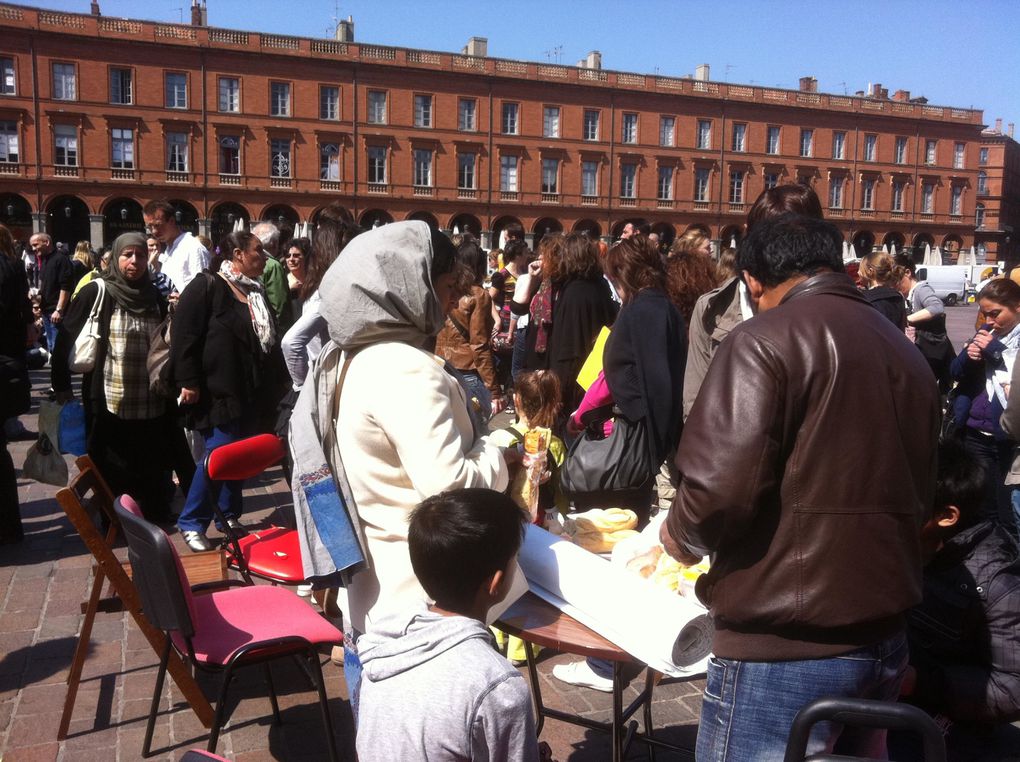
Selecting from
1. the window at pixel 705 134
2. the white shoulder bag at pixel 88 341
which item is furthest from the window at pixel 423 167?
the white shoulder bag at pixel 88 341

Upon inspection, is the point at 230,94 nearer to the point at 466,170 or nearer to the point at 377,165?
the point at 377,165

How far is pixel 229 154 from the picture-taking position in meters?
38.3

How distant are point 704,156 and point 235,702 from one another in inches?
1840

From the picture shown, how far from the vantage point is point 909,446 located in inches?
66.8

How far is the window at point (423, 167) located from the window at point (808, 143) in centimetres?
2199

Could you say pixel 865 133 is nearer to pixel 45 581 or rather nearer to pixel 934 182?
pixel 934 182

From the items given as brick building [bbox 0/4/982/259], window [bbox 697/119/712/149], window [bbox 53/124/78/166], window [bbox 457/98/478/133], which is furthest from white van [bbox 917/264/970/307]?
window [bbox 53/124/78/166]

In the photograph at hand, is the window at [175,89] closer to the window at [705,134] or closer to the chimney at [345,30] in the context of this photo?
the chimney at [345,30]

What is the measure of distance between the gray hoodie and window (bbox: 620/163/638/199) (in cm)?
4508

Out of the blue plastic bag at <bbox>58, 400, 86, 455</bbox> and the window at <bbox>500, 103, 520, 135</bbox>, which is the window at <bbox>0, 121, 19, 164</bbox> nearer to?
the window at <bbox>500, 103, 520, 135</bbox>

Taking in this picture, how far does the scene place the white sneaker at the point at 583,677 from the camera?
347 cm

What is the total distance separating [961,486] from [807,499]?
102 centimetres

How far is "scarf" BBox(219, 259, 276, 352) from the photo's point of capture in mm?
5266

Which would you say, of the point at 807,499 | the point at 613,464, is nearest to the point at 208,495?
the point at 613,464
